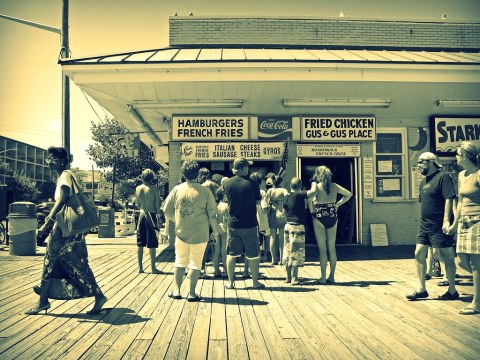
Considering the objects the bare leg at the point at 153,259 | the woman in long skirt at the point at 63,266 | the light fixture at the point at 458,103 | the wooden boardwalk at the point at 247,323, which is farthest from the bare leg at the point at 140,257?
the light fixture at the point at 458,103

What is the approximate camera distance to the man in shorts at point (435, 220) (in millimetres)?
5195

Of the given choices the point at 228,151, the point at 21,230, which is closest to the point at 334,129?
the point at 228,151

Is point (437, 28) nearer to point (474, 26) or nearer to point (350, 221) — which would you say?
point (474, 26)

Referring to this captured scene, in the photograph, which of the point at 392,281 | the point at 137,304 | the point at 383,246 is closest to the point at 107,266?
the point at 137,304

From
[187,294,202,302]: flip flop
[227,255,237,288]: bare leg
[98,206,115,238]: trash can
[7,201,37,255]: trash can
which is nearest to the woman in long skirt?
[187,294,202,302]: flip flop

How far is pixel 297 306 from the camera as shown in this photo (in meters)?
5.05

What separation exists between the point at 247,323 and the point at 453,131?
951 cm

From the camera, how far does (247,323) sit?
14.3ft

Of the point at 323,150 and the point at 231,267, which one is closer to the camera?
the point at 231,267

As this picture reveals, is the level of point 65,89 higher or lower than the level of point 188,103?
higher

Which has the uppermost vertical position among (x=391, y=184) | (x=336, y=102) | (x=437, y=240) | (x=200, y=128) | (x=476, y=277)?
(x=336, y=102)

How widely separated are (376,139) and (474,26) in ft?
18.5

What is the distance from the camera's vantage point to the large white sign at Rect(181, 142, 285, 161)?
1041 centimetres

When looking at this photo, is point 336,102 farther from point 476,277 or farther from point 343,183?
point 476,277
